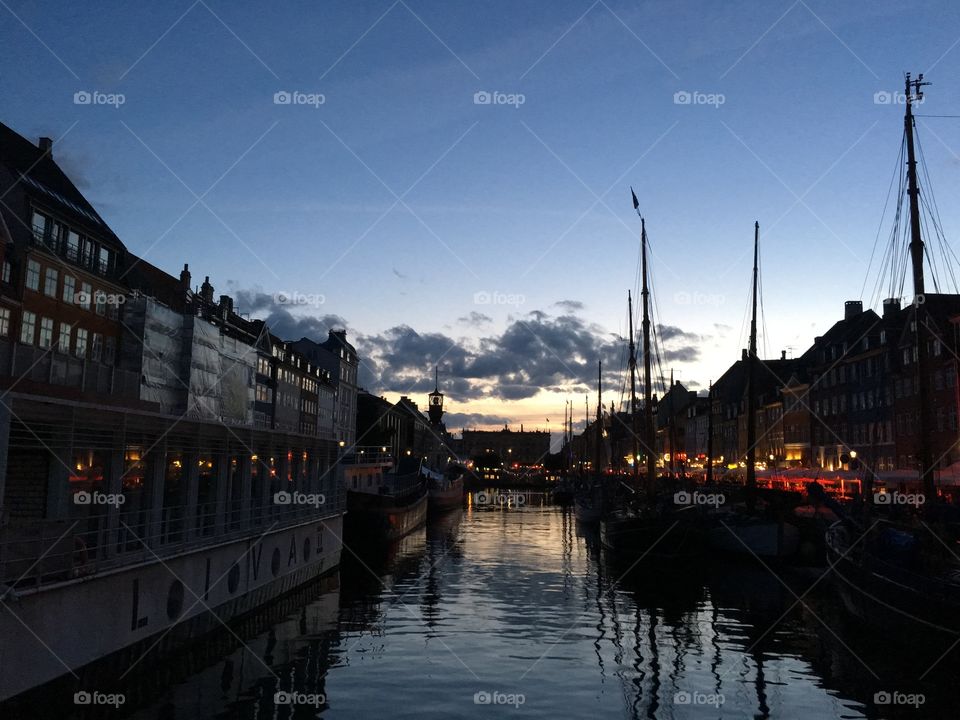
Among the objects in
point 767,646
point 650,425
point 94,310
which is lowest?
point 767,646

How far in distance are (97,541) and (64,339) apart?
101ft

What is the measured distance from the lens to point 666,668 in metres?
24.3

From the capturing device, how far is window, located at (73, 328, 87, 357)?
48.9 metres

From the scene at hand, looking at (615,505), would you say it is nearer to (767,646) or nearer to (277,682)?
(767,646)

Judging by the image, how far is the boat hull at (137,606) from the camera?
652 inches

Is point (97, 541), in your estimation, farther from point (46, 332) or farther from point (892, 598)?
point (46, 332)

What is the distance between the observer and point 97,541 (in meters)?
20.9

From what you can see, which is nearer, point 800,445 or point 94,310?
point 94,310

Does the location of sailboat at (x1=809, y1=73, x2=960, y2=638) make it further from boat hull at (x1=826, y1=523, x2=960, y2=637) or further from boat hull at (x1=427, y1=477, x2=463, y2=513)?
boat hull at (x1=427, y1=477, x2=463, y2=513)

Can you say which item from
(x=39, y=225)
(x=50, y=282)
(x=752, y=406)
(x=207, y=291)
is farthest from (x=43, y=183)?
(x=752, y=406)

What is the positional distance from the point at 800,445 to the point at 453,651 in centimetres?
7718

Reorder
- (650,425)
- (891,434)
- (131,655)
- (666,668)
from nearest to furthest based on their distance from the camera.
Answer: (131,655)
(666,668)
(650,425)
(891,434)

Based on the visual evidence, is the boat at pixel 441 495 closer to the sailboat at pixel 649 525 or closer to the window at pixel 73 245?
the sailboat at pixel 649 525

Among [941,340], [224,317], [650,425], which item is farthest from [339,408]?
[941,340]
